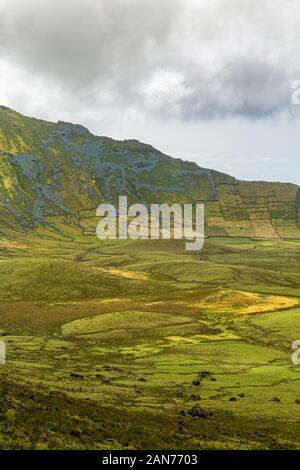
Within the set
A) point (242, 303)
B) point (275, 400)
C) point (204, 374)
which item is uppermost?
point (242, 303)

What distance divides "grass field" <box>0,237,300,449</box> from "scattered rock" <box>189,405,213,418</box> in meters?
Answer: 0.41

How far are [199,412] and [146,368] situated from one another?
31.1 m

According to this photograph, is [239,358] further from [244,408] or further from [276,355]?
[244,408]

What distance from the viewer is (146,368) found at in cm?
9512

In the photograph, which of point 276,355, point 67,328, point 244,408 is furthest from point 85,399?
point 67,328

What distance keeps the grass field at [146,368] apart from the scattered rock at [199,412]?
406 millimetres

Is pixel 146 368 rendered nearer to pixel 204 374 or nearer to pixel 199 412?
pixel 204 374

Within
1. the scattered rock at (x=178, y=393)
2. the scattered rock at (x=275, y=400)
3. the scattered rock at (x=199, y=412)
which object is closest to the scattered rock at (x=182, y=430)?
the scattered rock at (x=199, y=412)

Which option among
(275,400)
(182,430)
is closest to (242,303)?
(275,400)

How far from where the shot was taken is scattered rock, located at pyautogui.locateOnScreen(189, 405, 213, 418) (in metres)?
64.5

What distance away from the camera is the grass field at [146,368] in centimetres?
5216

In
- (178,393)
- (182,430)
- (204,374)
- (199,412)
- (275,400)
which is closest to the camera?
(182,430)

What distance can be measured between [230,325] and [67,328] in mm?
44663

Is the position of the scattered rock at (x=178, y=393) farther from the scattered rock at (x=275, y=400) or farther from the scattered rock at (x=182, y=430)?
the scattered rock at (x=182, y=430)
